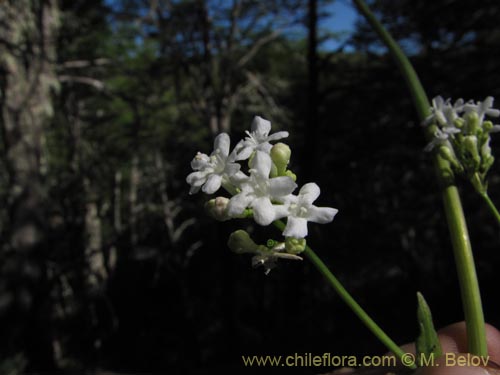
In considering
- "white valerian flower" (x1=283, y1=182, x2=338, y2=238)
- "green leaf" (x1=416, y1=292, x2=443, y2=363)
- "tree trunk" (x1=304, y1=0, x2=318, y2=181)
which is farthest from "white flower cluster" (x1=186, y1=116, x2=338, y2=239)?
"tree trunk" (x1=304, y1=0, x2=318, y2=181)

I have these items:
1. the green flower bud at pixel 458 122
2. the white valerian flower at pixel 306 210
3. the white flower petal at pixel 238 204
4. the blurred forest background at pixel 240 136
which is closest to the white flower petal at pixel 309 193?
the white valerian flower at pixel 306 210

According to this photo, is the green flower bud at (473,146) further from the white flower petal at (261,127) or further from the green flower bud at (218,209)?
the green flower bud at (218,209)

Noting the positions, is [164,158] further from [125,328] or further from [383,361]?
[383,361]

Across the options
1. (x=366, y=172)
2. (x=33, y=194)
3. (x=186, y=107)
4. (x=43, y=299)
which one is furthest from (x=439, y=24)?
(x=43, y=299)

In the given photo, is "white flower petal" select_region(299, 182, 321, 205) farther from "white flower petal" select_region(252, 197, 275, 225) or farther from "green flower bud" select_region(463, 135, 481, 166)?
"green flower bud" select_region(463, 135, 481, 166)

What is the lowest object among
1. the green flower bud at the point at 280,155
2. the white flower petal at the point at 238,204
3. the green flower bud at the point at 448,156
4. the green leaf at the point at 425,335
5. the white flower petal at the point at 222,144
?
the green leaf at the point at 425,335

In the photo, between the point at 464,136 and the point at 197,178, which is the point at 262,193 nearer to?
the point at 197,178
